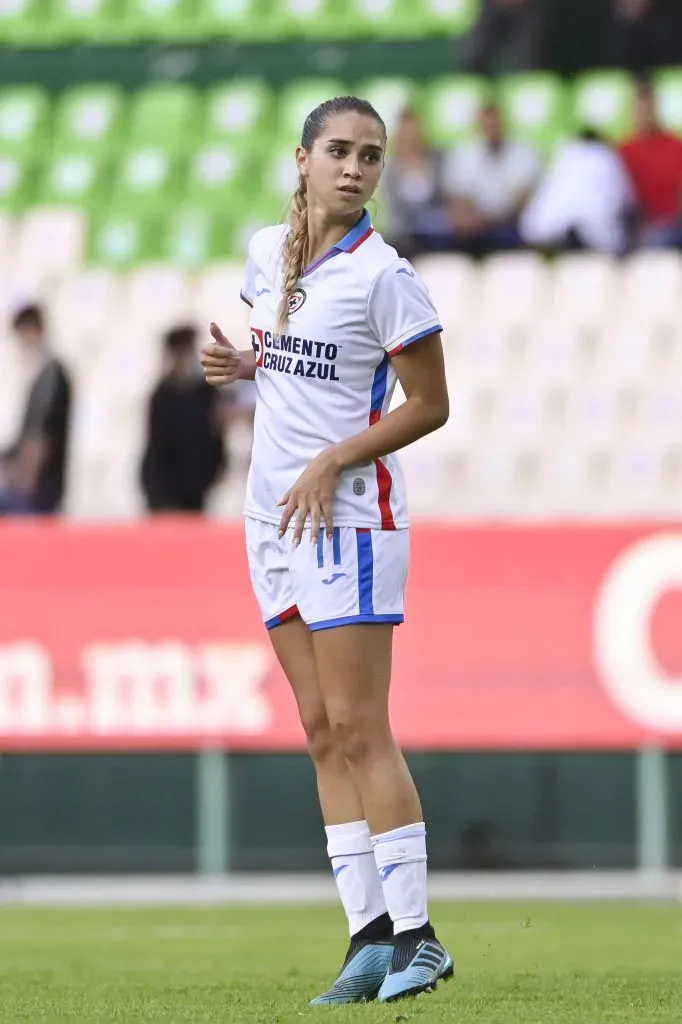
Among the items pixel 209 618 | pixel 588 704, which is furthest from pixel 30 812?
pixel 588 704

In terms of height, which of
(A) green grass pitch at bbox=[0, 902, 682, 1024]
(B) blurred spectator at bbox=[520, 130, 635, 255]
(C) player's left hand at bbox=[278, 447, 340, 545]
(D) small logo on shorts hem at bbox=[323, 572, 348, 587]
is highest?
(B) blurred spectator at bbox=[520, 130, 635, 255]

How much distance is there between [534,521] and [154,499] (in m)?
2.22

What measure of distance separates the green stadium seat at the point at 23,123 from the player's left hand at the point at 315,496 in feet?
35.5

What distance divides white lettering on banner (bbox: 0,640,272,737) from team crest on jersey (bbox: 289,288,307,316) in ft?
15.3

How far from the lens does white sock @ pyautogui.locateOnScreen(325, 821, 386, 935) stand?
4.64m

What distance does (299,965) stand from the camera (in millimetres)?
5891

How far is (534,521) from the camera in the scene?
9.16 metres

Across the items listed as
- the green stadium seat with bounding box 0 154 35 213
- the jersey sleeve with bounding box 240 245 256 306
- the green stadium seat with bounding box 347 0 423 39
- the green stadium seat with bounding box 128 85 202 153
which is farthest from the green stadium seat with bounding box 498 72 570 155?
the jersey sleeve with bounding box 240 245 256 306

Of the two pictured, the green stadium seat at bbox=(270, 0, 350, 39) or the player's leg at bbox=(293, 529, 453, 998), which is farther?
the green stadium seat at bbox=(270, 0, 350, 39)

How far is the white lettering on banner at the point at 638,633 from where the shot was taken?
8.93 metres

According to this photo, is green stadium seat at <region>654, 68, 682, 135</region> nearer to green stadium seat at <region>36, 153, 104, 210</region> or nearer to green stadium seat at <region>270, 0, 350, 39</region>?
green stadium seat at <region>270, 0, 350, 39</region>

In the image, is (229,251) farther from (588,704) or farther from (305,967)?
(305,967)

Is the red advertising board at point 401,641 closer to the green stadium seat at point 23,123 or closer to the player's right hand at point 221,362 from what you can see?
the player's right hand at point 221,362

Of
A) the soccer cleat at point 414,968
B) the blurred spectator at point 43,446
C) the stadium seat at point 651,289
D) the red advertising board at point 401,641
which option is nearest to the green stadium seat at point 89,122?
the stadium seat at point 651,289
